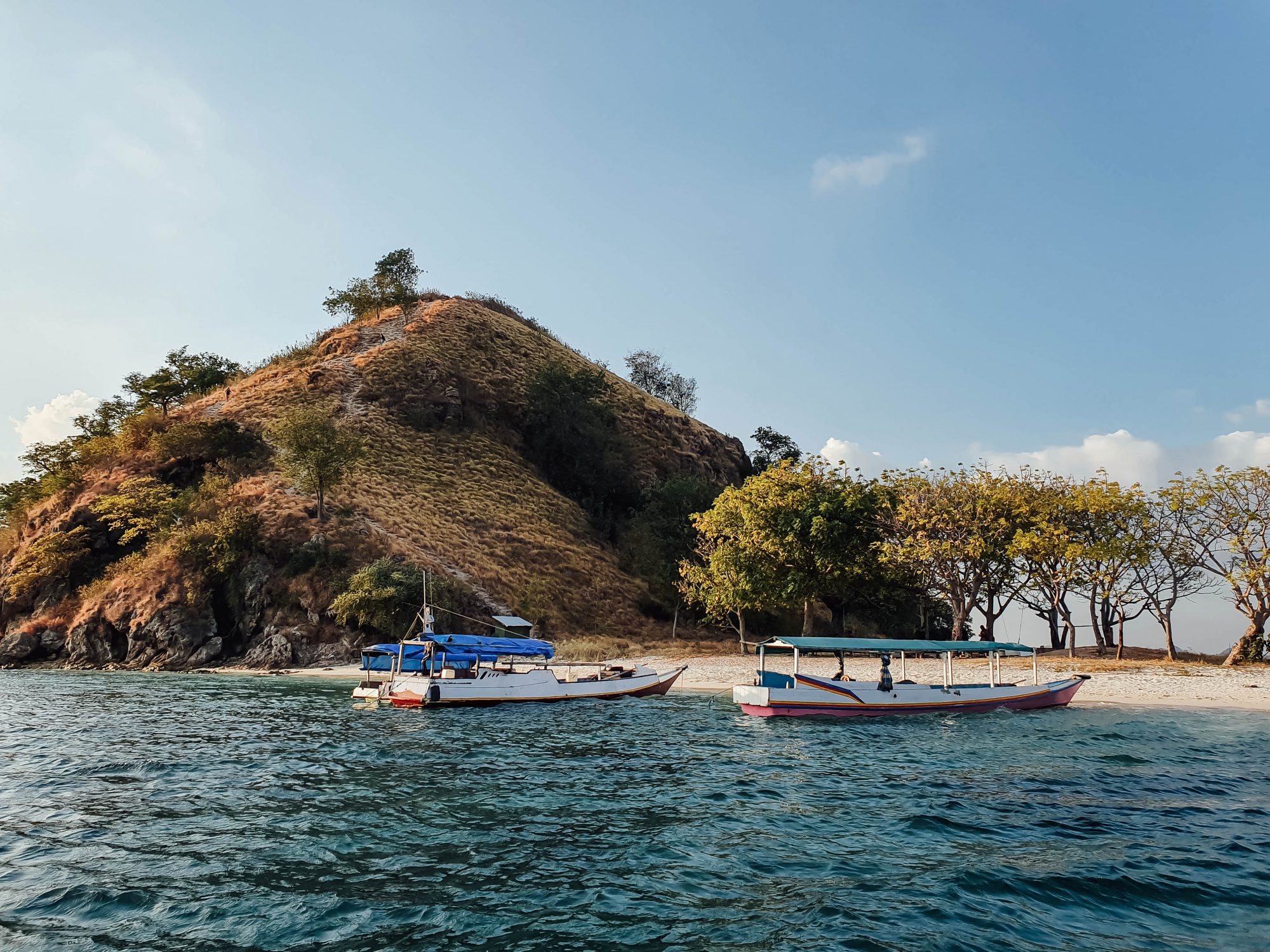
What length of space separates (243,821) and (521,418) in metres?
93.1

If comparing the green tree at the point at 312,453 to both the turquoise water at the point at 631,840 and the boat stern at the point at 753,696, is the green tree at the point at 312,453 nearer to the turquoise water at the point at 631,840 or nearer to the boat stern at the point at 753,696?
the turquoise water at the point at 631,840

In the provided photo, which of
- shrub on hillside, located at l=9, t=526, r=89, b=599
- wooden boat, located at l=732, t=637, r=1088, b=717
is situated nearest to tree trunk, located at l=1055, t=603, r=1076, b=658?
wooden boat, located at l=732, t=637, r=1088, b=717

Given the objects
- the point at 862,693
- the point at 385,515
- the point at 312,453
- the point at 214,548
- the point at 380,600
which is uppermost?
the point at 312,453

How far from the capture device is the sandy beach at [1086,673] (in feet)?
122

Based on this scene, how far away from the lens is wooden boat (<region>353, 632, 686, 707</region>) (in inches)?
1444

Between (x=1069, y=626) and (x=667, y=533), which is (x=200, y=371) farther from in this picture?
(x=1069, y=626)

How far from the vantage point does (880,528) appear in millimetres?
60625

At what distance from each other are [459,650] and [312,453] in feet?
120

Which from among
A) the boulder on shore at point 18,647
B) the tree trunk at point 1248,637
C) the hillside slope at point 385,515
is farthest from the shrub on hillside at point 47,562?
the tree trunk at point 1248,637

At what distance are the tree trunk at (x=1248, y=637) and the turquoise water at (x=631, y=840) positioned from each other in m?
29.7

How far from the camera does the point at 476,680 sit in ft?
122

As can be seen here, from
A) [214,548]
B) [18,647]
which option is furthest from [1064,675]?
[18,647]

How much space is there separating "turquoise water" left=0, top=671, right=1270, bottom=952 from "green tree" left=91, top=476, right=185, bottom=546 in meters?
46.0

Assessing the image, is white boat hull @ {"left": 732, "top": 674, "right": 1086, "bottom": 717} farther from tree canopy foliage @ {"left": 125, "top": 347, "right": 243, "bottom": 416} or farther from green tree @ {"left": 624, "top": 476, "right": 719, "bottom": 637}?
tree canopy foliage @ {"left": 125, "top": 347, "right": 243, "bottom": 416}
